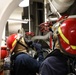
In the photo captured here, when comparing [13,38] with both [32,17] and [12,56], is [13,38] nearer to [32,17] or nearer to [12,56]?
[12,56]

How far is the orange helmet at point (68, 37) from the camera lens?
4.90 feet

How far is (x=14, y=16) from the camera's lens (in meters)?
4.30

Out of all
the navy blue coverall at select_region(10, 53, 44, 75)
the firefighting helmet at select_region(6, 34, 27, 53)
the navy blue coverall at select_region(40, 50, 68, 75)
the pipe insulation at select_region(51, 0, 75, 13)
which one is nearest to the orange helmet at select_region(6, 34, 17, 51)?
the firefighting helmet at select_region(6, 34, 27, 53)

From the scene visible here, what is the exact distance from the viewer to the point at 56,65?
1.56 m

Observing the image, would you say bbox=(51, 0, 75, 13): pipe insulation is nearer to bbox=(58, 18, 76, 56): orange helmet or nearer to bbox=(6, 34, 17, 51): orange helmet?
bbox=(58, 18, 76, 56): orange helmet

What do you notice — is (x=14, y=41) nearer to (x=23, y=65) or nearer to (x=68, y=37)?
(x=23, y=65)

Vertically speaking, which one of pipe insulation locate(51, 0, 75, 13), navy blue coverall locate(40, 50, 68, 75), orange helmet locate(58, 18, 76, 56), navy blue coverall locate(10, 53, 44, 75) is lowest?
navy blue coverall locate(10, 53, 44, 75)

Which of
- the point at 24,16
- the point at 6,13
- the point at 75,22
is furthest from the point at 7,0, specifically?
the point at 24,16

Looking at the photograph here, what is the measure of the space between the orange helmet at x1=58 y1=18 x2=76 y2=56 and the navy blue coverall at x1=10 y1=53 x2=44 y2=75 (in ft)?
2.73

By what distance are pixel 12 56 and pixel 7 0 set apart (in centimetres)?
88

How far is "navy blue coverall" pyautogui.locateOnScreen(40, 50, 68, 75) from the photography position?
154 cm

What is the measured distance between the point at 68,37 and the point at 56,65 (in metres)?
0.25

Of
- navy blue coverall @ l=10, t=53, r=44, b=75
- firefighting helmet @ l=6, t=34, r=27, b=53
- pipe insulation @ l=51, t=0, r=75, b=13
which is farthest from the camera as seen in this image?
firefighting helmet @ l=6, t=34, r=27, b=53

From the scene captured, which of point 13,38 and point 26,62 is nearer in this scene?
point 26,62
